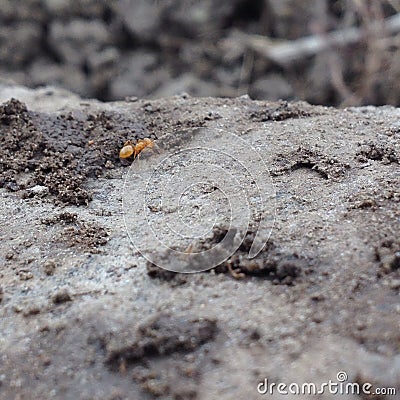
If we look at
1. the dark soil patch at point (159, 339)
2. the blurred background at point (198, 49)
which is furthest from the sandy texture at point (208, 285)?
the blurred background at point (198, 49)

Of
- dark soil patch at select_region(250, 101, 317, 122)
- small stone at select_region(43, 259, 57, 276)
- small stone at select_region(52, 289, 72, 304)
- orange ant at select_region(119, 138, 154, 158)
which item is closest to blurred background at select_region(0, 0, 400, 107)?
dark soil patch at select_region(250, 101, 317, 122)

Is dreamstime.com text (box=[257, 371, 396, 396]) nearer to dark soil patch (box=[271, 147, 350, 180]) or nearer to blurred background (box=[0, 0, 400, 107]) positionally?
dark soil patch (box=[271, 147, 350, 180])

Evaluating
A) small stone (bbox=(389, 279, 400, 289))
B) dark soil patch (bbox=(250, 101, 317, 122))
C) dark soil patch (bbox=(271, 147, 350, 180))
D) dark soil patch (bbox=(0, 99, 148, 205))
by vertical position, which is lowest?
dark soil patch (bbox=(0, 99, 148, 205))

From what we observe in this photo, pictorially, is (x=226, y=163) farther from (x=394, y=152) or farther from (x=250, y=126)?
(x=394, y=152)

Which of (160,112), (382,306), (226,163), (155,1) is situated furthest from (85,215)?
(155,1)

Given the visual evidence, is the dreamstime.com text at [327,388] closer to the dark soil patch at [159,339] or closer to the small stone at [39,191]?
the dark soil patch at [159,339]

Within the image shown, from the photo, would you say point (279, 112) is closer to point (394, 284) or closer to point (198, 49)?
point (394, 284)
